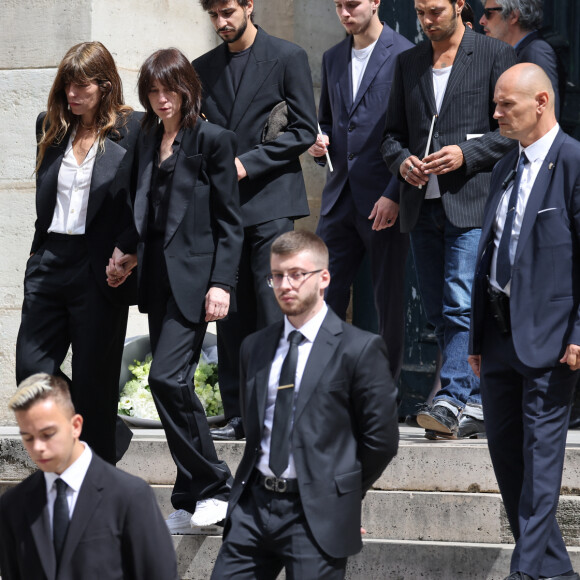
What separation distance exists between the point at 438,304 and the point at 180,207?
150cm

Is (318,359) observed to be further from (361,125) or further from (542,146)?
(361,125)

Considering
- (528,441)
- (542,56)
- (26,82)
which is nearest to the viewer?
(528,441)

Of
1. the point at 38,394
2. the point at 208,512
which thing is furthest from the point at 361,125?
the point at 38,394

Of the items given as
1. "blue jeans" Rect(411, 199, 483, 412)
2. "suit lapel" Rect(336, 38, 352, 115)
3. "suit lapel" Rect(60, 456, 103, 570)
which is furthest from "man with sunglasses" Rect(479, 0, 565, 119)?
"suit lapel" Rect(60, 456, 103, 570)

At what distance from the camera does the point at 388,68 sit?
635 cm

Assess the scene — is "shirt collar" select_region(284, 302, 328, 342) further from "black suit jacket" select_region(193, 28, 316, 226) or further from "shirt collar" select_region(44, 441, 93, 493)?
"black suit jacket" select_region(193, 28, 316, 226)

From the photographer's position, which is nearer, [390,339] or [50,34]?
[390,339]

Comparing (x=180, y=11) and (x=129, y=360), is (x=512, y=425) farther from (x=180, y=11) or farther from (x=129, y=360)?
(x=180, y=11)

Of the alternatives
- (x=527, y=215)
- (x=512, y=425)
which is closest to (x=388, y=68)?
(x=527, y=215)

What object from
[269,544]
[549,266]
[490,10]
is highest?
[490,10]

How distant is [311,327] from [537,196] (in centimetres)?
108

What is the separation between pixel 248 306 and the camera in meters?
6.03

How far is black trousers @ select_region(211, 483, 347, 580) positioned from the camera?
13.3 feet

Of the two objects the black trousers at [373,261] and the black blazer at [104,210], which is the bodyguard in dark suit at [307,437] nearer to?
the black blazer at [104,210]
